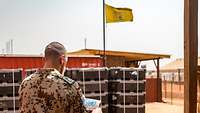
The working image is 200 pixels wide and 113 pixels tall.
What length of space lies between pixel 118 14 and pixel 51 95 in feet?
39.3

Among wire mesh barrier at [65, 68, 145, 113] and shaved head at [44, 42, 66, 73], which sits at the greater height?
shaved head at [44, 42, 66, 73]

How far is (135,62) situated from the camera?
39.6 metres

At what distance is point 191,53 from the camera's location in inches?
236

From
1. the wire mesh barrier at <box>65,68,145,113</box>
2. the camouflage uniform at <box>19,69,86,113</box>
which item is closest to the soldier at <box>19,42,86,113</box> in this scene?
the camouflage uniform at <box>19,69,86,113</box>

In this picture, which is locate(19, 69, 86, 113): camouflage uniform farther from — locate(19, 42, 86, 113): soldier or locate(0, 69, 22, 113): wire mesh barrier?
locate(0, 69, 22, 113): wire mesh barrier

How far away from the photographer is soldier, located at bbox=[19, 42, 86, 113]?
4.34 meters

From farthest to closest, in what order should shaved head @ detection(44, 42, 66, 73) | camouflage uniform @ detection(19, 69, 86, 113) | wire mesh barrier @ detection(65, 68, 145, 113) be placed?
wire mesh barrier @ detection(65, 68, 145, 113), shaved head @ detection(44, 42, 66, 73), camouflage uniform @ detection(19, 69, 86, 113)

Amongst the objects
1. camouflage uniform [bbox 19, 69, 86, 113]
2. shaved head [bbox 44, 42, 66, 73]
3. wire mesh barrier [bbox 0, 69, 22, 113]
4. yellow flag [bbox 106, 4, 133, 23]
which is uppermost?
yellow flag [bbox 106, 4, 133, 23]

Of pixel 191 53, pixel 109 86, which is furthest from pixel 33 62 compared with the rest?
pixel 191 53

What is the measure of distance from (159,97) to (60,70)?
112 feet

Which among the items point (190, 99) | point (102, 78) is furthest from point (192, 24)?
point (102, 78)

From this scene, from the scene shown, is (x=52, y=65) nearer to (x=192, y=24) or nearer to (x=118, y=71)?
(x=192, y=24)

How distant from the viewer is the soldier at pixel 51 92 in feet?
14.2

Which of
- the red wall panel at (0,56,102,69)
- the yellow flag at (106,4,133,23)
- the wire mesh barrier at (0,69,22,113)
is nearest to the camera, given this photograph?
the wire mesh barrier at (0,69,22,113)
